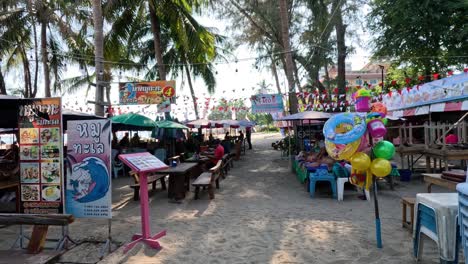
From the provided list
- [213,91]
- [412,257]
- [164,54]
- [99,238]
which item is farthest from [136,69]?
[412,257]

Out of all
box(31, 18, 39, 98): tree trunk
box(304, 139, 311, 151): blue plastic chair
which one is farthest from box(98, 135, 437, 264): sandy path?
box(31, 18, 39, 98): tree trunk

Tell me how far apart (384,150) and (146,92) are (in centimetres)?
990

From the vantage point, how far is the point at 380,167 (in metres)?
4.44

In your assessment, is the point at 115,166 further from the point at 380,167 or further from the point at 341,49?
the point at 341,49

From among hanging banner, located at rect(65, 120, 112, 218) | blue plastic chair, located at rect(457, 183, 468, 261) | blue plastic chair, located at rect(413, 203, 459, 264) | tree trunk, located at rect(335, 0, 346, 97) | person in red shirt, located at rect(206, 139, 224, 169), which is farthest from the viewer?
tree trunk, located at rect(335, 0, 346, 97)

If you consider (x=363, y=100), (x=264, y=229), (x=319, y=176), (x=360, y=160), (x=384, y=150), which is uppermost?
(x=363, y=100)

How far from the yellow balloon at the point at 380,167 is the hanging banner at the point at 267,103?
8573 mm

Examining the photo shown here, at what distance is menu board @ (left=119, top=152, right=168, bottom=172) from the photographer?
4814mm

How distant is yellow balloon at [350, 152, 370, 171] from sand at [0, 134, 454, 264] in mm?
1118

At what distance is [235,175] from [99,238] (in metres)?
7.21

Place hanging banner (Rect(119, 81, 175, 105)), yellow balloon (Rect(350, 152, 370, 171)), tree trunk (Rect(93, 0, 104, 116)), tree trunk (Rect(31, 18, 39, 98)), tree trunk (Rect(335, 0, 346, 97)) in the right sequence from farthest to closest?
tree trunk (Rect(335, 0, 346, 97)) < tree trunk (Rect(31, 18, 39, 98)) < hanging banner (Rect(119, 81, 175, 105)) < tree trunk (Rect(93, 0, 104, 116)) < yellow balloon (Rect(350, 152, 370, 171))

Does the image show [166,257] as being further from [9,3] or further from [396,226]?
[9,3]

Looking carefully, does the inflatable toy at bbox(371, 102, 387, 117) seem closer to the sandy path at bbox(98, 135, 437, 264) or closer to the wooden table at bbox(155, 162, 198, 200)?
the sandy path at bbox(98, 135, 437, 264)

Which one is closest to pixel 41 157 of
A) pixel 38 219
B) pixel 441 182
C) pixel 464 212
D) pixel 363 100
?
pixel 38 219
